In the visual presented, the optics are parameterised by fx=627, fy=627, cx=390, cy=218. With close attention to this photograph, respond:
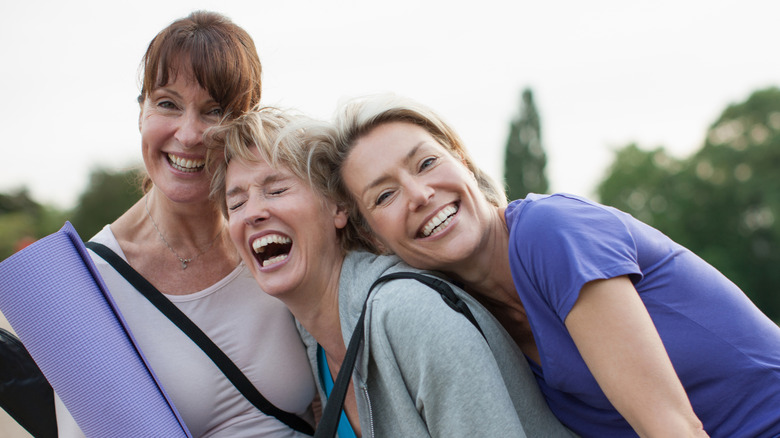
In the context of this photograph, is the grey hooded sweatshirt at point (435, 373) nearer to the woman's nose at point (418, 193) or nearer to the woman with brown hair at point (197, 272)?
the woman's nose at point (418, 193)

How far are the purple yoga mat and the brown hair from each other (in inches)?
38.5

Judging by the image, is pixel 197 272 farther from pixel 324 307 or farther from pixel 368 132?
pixel 368 132

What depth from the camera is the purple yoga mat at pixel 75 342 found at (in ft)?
8.07

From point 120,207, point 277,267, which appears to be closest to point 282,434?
point 277,267

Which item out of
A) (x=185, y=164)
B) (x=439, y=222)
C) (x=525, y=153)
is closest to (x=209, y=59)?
(x=185, y=164)

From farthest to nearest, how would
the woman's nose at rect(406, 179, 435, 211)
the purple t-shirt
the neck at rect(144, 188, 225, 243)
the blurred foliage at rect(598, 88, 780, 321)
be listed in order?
the blurred foliage at rect(598, 88, 780, 321)
the neck at rect(144, 188, 225, 243)
the woman's nose at rect(406, 179, 435, 211)
the purple t-shirt

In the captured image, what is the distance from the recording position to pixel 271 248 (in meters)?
3.16

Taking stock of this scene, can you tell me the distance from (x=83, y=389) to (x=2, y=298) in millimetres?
472

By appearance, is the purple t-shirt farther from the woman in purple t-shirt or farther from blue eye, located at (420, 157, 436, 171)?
blue eye, located at (420, 157, 436, 171)

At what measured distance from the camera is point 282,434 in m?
3.19

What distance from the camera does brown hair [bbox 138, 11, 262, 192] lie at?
3.08 meters

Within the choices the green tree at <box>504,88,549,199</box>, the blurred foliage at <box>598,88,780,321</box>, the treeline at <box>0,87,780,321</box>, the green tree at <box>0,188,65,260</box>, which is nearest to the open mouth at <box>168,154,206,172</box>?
the green tree at <box>0,188,65,260</box>

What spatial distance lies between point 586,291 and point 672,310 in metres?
0.42

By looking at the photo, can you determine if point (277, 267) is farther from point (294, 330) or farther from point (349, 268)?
point (294, 330)
